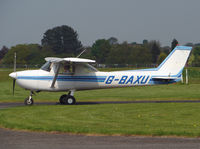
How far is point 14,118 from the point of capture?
13.5 m

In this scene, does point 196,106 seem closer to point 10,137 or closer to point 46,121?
point 46,121

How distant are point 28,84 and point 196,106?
851 cm

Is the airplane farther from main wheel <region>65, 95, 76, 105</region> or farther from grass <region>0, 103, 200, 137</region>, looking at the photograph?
grass <region>0, 103, 200, 137</region>

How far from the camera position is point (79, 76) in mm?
20109

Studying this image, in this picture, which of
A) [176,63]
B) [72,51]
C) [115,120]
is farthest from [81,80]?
[72,51]

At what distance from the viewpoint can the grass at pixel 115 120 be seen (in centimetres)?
1077

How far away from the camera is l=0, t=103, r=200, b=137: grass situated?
35.3 feet

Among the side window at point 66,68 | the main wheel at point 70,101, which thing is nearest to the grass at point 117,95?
the main wheel at point 70,101

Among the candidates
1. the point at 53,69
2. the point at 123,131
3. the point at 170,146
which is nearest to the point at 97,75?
the point at 53,69

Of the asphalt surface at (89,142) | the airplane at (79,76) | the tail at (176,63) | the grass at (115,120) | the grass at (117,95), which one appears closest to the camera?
the asphalt surface at (89,142)

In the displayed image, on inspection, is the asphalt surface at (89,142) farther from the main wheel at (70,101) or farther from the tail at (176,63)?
the tail at (176,63)

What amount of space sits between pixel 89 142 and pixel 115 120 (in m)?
3.31

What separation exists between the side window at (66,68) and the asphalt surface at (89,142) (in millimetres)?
Answer: 9429

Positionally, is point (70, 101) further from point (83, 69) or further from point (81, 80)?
point (83, 69)
